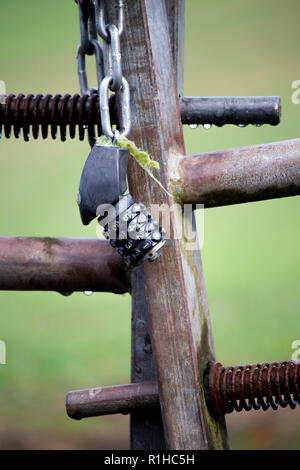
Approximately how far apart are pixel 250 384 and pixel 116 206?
25 centimetres

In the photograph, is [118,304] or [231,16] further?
[231,16]

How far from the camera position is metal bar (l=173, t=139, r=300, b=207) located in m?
0.66

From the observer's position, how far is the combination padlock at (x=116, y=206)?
0.61 m

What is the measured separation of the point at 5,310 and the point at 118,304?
45 cm

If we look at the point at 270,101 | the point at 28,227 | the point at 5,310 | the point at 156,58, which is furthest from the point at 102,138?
the point at 28,227

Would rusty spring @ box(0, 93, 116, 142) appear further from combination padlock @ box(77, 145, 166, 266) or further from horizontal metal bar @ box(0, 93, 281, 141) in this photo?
combination padlock @ box(77, 145, 166, 266)

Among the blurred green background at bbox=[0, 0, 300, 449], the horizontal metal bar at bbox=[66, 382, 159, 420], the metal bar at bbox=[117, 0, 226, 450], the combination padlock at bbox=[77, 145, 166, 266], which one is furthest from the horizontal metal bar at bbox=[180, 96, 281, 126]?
the blurred green background at bbox=[0, 0, 300, 449]

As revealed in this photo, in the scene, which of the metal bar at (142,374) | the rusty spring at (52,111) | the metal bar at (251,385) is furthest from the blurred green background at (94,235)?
the rusty spring at (52,111)

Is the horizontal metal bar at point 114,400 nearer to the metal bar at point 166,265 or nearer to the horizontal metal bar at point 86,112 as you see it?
the metal bar at point 166,265

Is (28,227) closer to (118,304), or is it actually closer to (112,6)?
(118,304)

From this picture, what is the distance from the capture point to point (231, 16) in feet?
10.1

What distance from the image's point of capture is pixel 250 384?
0.72 metres

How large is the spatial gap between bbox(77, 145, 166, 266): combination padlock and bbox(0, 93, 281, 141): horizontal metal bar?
0.40ft

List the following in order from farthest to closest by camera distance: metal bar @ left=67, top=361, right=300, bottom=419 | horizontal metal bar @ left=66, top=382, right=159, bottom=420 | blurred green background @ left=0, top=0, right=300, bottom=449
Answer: blurred green background @ left=0, top=0, right=300, bottom=449 → horizontal metal bar @ left=66, top=382, right=159, bottom=420 → metal bar @ left=67, top=361, right=300, bottom=419
